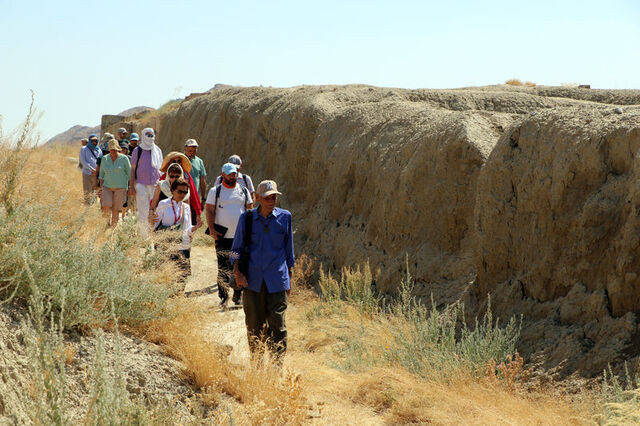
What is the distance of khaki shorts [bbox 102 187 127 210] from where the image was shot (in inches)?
478

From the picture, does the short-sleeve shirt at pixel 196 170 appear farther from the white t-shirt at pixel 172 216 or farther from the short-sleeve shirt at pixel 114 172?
the white t-shirt at pixel 172 216

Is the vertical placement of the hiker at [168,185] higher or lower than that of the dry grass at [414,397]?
higher

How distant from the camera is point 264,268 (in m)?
6.28

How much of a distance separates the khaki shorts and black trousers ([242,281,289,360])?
653 centimetres

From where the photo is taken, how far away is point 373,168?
10.6 meters

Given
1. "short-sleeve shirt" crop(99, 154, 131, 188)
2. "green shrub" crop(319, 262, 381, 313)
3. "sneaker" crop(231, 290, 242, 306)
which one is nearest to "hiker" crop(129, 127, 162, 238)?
"short-sleeve shirt" crop(99, 154, 131, 188)

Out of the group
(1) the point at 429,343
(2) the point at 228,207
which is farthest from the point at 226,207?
(1) the point at 429,343

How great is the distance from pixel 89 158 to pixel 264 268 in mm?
9539

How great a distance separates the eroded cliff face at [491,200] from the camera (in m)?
6.22

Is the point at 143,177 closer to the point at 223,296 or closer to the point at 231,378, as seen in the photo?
the point at 223,296

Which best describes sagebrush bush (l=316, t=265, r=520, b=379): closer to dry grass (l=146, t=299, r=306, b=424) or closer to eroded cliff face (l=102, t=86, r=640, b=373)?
eroded cliff face (l=102, t=86, r=640, b=373)

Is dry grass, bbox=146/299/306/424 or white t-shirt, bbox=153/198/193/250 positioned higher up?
white t-shirt, bbox=153/198/193/250

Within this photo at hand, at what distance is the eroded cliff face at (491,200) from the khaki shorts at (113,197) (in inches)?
122

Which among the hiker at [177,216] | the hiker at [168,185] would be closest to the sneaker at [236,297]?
the hiker at [177,216]
